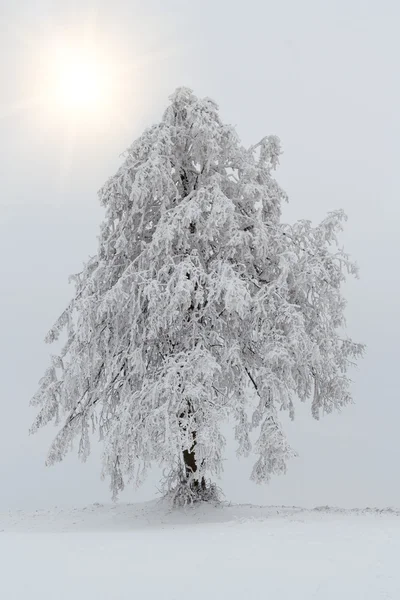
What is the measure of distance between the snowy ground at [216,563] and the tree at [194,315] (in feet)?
8.80

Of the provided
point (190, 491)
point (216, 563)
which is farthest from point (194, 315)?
point (216, 563)

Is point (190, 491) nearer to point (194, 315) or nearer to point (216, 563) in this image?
point (194, 315)

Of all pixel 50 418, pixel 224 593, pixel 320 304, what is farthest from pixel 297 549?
pixel 50 418

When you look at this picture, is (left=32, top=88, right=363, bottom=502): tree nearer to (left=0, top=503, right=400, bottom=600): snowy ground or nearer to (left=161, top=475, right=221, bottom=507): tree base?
(left=161, top=475, right=221, bottom=507): tree base

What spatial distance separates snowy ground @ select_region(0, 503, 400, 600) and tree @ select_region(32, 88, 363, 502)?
2683 mm

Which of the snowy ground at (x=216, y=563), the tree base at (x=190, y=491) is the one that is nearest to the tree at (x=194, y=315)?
the tree base at (x=190, y=491)

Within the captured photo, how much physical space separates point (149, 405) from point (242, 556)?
6.22 metres

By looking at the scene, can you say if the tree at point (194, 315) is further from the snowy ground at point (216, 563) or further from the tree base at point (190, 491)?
the snowy ground at point (216, 563)

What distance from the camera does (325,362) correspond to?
17422 mm

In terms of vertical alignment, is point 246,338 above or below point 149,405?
above

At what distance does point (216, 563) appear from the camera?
961 centimetres

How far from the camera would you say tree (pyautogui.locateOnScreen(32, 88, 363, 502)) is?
15.3m

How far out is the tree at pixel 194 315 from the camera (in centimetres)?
1533

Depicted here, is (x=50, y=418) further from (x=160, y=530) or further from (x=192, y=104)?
(x=192, y=104)
